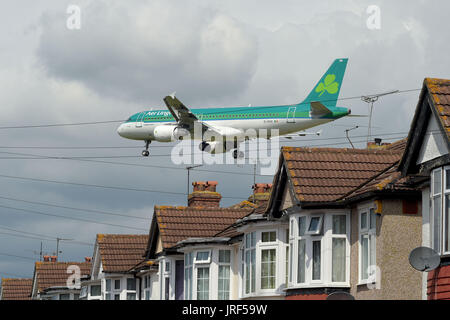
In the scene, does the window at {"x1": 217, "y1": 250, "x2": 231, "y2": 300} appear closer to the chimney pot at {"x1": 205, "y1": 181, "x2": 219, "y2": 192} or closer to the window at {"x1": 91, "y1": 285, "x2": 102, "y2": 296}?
the chimney pot at {"x1": 205, "y1": 181, "x2": 219, "y2": 192}

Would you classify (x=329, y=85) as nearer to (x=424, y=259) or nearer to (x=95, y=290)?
(x=95, y=290)

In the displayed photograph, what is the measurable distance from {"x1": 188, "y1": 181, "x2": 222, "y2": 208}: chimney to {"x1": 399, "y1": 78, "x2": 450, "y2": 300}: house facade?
25.9 metres

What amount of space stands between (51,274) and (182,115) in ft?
71.6

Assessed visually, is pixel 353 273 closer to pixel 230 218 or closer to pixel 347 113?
pixel 230 218

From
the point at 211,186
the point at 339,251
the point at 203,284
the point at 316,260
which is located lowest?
the point at 203,284

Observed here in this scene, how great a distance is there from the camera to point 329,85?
64.4m

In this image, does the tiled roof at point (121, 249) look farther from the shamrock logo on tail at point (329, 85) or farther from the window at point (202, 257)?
the shamrock logo on tail at point (329, 85)

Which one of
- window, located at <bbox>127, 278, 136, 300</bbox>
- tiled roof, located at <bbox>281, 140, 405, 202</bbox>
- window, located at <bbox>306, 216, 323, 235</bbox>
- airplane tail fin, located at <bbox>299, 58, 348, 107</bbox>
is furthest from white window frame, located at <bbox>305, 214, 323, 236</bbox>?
airplane tail fin, located at <bbox>299, 58, 348, 107</bbox>

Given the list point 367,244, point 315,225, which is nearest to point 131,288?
point 315,225

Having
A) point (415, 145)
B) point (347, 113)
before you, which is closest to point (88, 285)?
point (347, 113)

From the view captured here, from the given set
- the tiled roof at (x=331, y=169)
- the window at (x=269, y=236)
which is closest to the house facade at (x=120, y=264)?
the window at (x=269, y=236)

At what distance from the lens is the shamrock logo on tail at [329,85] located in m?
64.0
